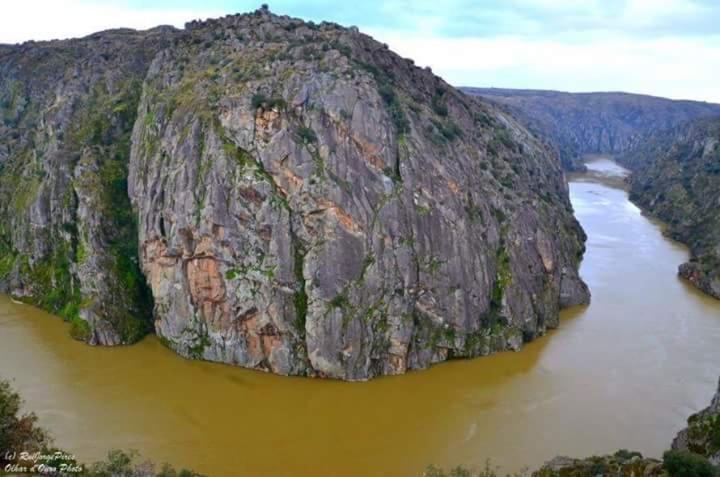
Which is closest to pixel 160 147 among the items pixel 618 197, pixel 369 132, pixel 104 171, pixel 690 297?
pixel 104 171

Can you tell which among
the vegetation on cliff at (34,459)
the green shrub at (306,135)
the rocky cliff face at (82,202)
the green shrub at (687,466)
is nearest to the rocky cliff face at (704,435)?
the green shrub at (687,466)

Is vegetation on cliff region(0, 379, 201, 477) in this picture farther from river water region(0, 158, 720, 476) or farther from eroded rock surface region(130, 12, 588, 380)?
eroded rock surface region(130, 12, 588, 380)

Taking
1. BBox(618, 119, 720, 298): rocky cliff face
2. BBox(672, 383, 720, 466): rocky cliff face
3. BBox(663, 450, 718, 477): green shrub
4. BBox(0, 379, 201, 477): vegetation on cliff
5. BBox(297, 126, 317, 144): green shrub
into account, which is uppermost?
BBox(297, 126, 317, 144): green shrub

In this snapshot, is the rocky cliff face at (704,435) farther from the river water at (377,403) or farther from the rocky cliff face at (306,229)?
the rocky cliff face at (306,229)

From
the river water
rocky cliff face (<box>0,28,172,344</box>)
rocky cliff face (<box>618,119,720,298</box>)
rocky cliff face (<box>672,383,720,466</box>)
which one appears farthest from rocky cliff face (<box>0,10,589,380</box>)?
rocky cliff face (<box>618,119,720,298</box>)

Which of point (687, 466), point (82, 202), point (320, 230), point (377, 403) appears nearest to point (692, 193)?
point (320, 230)
